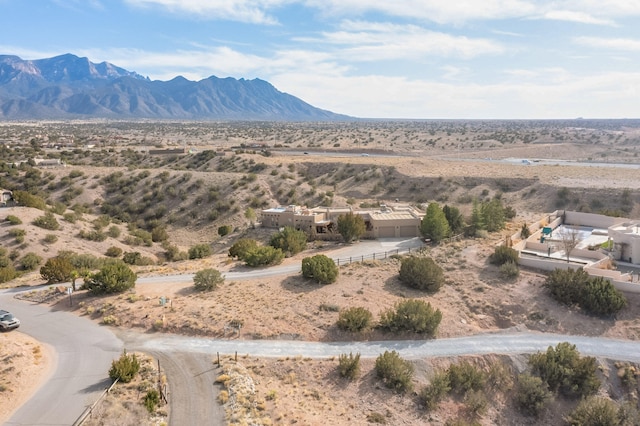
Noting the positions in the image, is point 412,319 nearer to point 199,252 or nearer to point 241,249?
point 241,249

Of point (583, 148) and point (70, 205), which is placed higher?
point (583, 148)

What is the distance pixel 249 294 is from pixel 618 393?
19411 millimetres

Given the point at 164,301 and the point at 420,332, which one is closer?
the point at 420,332

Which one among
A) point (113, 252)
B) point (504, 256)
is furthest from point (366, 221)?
point (113, 252)

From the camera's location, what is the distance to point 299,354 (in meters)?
21.8

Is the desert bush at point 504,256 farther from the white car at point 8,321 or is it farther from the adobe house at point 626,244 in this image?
the white car at point 8,321

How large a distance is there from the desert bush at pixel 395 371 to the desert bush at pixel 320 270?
921cm

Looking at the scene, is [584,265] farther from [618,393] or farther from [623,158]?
[623,158]

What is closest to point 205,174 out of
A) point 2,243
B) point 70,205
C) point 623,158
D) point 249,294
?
point 70,205

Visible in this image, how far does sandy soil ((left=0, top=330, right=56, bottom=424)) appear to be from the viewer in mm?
17688

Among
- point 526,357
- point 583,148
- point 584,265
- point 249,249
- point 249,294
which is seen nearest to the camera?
point 526,357

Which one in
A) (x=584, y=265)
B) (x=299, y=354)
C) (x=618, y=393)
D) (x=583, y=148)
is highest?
(x=583, y=148)

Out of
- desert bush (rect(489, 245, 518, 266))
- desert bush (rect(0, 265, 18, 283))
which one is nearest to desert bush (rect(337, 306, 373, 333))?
desert bush (rect(489, 245, 518, 266))

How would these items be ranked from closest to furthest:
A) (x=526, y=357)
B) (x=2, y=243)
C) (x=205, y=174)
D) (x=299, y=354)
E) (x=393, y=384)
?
(x=393, y=384), (x=299, y=354), (x=526, y=357), (x=2, y=243), (x=205, y=174)
